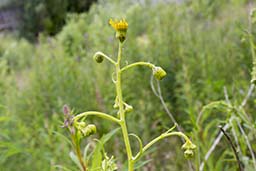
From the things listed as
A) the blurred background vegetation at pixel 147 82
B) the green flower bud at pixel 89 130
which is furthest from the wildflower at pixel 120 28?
the blurred background vegetation at pixel 147 82

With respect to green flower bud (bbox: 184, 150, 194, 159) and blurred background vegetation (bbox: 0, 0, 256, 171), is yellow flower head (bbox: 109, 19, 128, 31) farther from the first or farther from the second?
blurred background vegetation (bbox: 0, 0, 256, 171)

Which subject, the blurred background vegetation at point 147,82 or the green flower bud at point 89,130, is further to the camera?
the blurred background vegetation at point 147,82

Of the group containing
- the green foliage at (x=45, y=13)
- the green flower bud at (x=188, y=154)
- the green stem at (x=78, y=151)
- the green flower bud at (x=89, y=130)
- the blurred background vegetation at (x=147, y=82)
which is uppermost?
the green flower bud at (x=89, y=130)

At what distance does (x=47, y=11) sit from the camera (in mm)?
9438

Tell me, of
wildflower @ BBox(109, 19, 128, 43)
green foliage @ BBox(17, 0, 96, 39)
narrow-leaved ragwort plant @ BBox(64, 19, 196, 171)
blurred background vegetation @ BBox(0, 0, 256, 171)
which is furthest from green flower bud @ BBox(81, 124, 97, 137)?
green foliage @ BBox(17, 0, 96, 39)

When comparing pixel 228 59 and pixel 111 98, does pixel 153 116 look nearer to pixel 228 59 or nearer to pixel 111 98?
pixel 111 98

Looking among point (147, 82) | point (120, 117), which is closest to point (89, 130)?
point (120, 117)

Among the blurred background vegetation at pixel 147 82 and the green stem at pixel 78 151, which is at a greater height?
the green stem at pixel 78 151

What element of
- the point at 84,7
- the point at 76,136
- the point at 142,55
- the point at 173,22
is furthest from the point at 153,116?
the point at 84,7

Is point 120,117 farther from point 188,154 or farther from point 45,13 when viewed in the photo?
point 45,13

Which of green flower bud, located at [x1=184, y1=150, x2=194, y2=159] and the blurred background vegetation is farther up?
green flower bud, located at [x1=184, y1=150, x2=194, y2=159]

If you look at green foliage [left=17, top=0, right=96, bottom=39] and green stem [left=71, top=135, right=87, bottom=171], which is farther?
green foliage [left=17, top=0, right=96, bottom=39]

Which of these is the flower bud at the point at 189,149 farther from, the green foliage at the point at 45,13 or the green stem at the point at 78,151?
the green foliage at the point at 45,13

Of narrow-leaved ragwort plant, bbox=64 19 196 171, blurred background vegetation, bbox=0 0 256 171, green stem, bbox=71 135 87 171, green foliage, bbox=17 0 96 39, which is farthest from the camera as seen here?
green foliage, bbox=17 0 96 39
